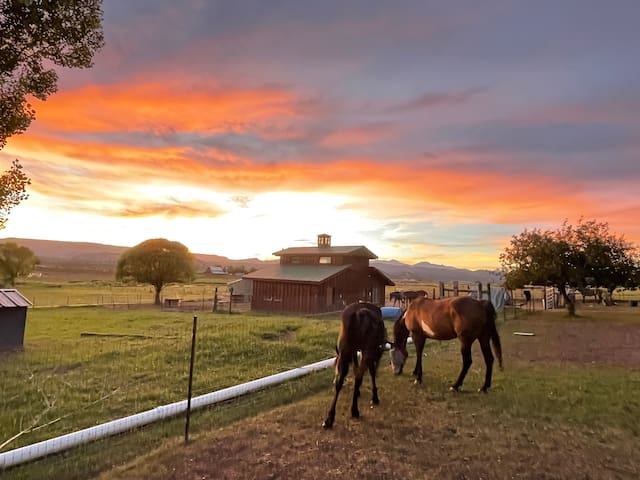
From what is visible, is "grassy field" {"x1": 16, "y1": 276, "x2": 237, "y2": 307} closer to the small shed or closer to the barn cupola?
the barn cupola

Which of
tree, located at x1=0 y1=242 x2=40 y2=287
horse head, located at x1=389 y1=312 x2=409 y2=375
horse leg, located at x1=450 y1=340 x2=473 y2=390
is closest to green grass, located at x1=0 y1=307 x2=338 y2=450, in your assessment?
horse head, located at x1=389 y1=312 x2=409 y2=375

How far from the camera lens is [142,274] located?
4028 centimetres

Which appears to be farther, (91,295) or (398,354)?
(91,295)

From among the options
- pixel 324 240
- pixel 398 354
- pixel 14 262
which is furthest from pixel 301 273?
pixel 14 262

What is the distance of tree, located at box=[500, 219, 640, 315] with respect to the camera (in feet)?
80.5

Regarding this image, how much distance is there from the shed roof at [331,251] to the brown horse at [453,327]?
24.0m

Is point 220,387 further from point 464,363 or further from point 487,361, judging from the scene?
point 487,361

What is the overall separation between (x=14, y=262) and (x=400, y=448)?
59.9 metres

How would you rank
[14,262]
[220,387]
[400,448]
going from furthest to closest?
[14,262], [220,387], [400,448]

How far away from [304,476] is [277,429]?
4.54 ft

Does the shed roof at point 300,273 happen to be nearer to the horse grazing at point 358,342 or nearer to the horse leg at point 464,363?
the horse leg at point 464,363

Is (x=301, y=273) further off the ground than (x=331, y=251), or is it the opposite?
(x=331, y=251)

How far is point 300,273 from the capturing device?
31.5m

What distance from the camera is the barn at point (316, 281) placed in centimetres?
2922
